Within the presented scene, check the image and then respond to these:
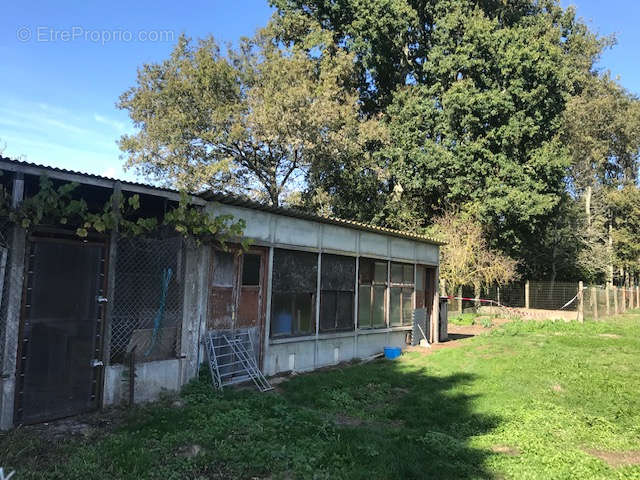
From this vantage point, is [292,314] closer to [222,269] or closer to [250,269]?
[250,269]

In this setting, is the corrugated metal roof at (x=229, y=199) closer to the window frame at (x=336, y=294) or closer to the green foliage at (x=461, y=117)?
the window frame at (x=336, y=294)

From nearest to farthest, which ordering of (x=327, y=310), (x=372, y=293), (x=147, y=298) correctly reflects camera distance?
(x=147, y=298) → (x=327, y=310) → (x=372, y=293)

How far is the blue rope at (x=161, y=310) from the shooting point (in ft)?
23.0

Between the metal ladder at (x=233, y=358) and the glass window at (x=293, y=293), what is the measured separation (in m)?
0.86

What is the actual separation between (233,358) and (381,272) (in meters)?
5.53

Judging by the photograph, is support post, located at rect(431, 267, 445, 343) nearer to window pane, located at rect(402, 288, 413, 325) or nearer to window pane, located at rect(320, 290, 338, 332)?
window pane, located at rect(402, 288, 413, 325)

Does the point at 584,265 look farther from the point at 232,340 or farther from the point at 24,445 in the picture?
the point at 24,445

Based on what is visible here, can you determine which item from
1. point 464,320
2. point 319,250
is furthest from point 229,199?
point 464,320

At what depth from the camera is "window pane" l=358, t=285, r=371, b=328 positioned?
458 inches

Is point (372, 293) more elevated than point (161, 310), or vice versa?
point (372, 293)

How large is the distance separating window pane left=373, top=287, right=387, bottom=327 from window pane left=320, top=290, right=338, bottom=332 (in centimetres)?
183

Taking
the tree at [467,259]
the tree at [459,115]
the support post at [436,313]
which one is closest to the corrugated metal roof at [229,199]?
the support post at [436,313]

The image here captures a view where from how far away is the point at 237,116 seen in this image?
2028 centimetres

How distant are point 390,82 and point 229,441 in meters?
25.7
